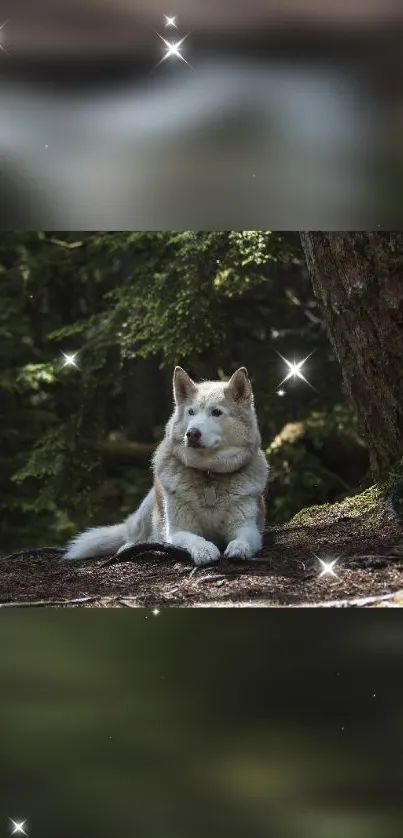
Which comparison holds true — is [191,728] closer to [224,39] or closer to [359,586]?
[359,586]

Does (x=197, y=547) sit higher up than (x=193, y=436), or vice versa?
(x=193, y=436)

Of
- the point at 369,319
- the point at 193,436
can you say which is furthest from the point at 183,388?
the point at 369,319

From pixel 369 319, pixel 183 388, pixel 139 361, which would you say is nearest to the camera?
pixel 183 388

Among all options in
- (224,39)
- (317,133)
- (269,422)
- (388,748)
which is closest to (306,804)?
(388,748)

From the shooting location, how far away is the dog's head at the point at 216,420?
4.31 metres

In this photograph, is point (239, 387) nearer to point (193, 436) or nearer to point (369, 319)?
point (193, 436)

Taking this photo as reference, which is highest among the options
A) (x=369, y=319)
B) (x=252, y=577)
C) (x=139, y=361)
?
(x=139, y=361)

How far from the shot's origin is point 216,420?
170 inches

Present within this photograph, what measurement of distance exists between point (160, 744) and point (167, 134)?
2003mm

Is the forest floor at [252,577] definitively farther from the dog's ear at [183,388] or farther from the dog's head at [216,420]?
the dog's ear at [183,388]

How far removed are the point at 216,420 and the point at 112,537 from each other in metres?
1.05

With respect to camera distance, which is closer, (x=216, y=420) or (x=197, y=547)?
(x=197, y=547)

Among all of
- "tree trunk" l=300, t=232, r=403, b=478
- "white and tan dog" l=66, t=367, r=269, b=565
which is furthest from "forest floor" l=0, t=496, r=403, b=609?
"tree trunk" l=300, t=232, r=403, b=478

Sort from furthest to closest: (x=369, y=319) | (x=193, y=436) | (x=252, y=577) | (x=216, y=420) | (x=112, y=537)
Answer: (x=112, y=537)
(x=369, y=319)
(x=216, y=420)
(x=193, y=436)
(x=252, y=577)
